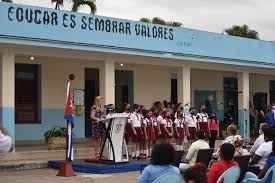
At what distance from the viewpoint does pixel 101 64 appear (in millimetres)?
18250

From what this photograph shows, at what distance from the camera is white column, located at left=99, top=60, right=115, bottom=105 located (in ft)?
58.2

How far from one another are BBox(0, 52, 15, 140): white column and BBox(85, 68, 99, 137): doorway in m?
5.78

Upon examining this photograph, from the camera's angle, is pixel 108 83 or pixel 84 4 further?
pixel 84 4

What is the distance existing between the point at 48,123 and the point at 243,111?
8894 mm

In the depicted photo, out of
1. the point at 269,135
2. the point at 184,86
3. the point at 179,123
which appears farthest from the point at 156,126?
the point at 269,135

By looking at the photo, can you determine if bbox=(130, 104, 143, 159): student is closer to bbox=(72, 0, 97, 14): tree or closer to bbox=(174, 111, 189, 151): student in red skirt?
bbox=(174, 111, 189, 151): student in red skirt

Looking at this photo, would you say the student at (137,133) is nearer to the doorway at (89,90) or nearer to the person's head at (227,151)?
the doorway at (89,90)

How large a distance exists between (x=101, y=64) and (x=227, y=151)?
11.4 meters

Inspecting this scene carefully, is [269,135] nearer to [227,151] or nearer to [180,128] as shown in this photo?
[227,151]

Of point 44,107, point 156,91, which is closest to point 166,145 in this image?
point 44,107

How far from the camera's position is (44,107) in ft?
63.0

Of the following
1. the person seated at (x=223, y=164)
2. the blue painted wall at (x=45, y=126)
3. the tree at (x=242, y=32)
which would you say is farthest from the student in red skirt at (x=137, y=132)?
the tree at (x=242, y=32)

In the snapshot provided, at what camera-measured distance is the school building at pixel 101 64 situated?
1533cm


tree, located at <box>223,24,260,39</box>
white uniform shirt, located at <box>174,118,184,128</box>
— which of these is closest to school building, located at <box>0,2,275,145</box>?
white uniform shirt, located at <box>174,118,184,128</box>
